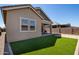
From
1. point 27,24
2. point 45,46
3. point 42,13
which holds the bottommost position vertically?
point 45,46

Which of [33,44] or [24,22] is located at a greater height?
[24,22]

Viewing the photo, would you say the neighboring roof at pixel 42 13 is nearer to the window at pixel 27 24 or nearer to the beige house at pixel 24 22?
the beige house at pixel 24 22

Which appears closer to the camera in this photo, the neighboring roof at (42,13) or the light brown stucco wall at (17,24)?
the light brown stucco wall at (17,24)

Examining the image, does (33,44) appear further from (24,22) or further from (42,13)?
(42,13)

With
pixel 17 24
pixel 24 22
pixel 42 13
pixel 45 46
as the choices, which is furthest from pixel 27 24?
pixel 45 46

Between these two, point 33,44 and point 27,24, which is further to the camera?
point 27,24

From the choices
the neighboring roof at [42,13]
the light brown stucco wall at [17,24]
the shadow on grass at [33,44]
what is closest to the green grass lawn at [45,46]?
the shadow on grass at [33,44]

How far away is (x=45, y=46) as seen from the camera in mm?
3277

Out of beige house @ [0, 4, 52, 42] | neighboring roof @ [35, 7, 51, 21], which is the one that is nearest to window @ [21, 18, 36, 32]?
beige house @ [0, 4, 52, 42]

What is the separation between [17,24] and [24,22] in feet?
0.58

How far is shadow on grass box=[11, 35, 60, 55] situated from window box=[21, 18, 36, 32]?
0.26 metres

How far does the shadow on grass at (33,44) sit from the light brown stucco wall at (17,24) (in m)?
0.10

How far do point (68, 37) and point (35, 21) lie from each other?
82cm

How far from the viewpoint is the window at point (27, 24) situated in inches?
124
